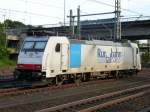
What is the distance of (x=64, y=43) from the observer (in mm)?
23000

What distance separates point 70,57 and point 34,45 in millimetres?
2575

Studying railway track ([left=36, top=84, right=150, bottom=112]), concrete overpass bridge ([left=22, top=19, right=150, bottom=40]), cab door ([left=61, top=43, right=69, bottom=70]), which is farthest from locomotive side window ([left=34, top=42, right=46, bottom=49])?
concrete overpass bridge ([left=22, top=19, right=150, bottom=40])

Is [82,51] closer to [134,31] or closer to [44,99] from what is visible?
[44,99]

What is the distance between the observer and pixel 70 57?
23.7 meters

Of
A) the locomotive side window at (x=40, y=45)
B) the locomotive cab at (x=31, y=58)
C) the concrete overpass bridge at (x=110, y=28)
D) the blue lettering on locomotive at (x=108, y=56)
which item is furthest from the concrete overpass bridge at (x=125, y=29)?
the locomotive side window at (x=40, y=45)

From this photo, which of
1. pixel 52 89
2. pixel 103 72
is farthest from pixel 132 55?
pixel 52 89

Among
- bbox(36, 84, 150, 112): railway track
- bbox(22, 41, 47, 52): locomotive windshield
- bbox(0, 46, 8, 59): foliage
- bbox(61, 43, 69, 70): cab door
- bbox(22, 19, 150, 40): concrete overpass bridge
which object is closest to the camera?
bbox(36, 84, 150, 112): railway track

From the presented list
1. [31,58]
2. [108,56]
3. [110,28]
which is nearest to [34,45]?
[31,58]

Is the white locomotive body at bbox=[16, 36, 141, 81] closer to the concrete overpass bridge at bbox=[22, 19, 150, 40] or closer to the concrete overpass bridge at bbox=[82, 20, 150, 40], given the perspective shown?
the concrete overpass bridge at bbox=[22, 19, 150, 40]

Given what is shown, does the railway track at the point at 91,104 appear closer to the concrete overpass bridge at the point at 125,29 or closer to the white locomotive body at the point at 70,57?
the white locomotive body at the point at 70,57

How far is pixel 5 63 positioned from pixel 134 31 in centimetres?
2597

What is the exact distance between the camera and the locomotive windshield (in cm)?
2180

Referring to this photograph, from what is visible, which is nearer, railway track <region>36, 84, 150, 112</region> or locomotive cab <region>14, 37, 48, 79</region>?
railway track <region>36, 84, 150, 112</region>

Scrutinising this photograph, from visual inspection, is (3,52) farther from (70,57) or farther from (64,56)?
(64,56)
